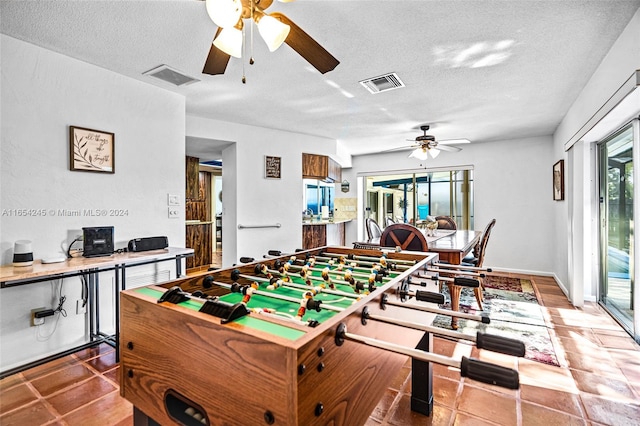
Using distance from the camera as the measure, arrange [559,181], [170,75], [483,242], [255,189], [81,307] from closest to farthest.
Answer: [81,307] < [170,75] < [483,242] < [559,181] < [255,189]

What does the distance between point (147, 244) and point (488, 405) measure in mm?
2699

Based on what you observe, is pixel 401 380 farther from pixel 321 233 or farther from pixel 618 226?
pixel 321 233

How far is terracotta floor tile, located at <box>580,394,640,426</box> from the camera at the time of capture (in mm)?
1577

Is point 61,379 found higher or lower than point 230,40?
lower

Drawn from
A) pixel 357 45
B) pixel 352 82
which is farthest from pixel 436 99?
pixel 357 45

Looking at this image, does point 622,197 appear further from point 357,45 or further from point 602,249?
point 357,45

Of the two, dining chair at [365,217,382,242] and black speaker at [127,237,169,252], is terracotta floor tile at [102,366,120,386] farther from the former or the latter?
dining chair at [365,217,382,242]

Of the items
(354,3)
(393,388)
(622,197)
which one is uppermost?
(354,3)

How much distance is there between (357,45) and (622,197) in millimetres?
2826

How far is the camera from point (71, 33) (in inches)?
81.0

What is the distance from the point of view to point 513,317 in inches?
118

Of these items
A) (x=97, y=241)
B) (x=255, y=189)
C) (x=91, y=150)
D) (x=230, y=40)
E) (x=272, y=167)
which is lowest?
(x=97, y=241)

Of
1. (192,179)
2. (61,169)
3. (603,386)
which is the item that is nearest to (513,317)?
(603,386)

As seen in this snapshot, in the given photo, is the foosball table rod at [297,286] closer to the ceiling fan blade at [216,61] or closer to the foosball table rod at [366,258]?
the foosball table rod at [366,258]
